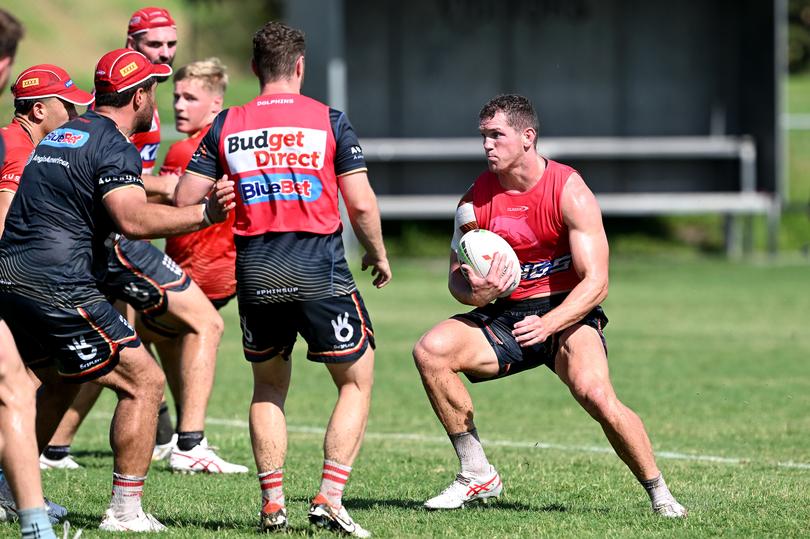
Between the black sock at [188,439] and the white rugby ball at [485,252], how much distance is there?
2352mm

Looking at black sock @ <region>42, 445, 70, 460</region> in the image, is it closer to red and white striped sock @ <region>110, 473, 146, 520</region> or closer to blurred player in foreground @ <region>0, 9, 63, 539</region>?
red and white striped sock @ <region>110, 473, 146, 520</region>

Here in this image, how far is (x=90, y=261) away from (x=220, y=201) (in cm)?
83

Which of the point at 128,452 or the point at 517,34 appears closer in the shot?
the point at 128,452

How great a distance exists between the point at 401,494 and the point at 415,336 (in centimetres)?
877

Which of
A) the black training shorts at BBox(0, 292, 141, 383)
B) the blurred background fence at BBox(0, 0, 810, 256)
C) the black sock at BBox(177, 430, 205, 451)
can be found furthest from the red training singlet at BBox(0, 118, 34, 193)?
the blurred background fence at BBox(0, 0, 810, 256)

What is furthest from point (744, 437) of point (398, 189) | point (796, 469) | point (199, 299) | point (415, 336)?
point (398, 189)

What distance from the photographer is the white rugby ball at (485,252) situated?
7066 millimetres

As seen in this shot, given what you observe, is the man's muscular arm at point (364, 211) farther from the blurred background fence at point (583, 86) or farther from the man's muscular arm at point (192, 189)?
the blurred background fence at point (583, 86)

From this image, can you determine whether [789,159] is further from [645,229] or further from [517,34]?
[517,34]

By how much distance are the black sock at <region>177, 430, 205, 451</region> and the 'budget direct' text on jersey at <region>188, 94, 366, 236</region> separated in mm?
2454

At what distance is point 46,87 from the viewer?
291 inches

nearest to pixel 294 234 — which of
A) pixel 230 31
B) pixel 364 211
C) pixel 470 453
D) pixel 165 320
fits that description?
pixel 364 211

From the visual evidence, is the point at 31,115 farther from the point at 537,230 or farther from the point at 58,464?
the point at 537,230

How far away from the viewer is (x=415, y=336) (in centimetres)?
1638
